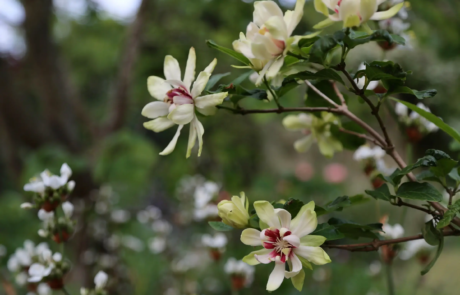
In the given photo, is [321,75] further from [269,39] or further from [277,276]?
[277,276]

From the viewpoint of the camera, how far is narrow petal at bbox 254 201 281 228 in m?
0.30

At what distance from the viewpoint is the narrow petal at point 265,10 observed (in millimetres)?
325

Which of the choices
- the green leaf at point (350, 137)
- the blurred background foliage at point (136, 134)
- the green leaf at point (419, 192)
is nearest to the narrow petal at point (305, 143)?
the green leaf at point (350, 137)

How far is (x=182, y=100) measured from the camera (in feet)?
1.14

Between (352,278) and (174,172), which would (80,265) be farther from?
(352,278)

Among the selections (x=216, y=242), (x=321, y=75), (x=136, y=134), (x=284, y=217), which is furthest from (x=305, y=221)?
(x=136, y=134)

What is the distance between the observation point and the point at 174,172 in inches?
66.3

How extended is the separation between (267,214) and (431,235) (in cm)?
14

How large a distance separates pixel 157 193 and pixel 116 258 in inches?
112

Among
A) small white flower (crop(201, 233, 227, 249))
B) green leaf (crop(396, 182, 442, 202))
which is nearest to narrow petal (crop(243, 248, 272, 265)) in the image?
green leaf (crop(396, 182, 442, 202))

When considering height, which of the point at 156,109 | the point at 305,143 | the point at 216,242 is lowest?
the point at 216,242

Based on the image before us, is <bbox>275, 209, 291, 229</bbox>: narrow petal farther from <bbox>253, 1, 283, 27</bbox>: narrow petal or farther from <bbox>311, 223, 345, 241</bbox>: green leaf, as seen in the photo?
<bbox>253, 1, 283, 27</bbox>: narrow petal

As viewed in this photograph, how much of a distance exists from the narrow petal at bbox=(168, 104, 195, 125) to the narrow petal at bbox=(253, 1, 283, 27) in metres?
0.09

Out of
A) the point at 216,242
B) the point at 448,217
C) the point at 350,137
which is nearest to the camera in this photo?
the point at 448,217
